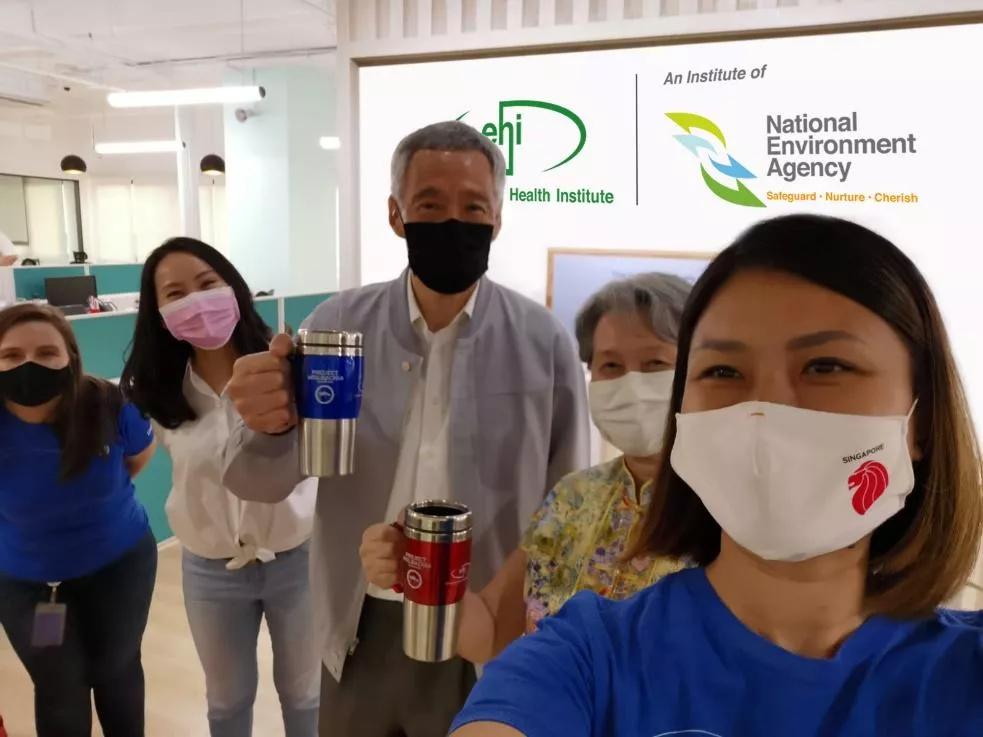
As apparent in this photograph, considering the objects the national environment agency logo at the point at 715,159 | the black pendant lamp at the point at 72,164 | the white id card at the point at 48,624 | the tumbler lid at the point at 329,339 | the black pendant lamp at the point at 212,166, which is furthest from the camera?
the black pendant lamp at the point at 72,164

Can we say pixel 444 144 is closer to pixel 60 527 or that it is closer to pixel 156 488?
pixel 60 527

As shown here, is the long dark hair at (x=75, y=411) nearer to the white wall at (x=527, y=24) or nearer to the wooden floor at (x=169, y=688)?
the white wall at (x=527, y=24)

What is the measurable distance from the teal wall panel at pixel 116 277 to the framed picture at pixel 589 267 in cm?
630

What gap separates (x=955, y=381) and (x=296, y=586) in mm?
1748

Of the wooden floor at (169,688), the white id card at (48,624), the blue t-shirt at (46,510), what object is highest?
the blue t-shirt at (46,510)

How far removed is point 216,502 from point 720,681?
154 cm

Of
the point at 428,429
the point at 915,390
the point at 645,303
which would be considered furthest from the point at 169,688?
the point at 915,390

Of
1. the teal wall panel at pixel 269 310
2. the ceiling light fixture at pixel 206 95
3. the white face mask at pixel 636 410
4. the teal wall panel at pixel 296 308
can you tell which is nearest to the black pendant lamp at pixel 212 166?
the ceiling light fixture at pixel 206 95

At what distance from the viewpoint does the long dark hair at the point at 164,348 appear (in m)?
1.98

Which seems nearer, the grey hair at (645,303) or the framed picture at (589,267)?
the grey hair at (645,303)

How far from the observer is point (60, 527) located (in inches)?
80.9

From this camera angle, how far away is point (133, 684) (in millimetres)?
2229

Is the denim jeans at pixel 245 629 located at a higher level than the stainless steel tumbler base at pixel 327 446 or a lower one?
lower

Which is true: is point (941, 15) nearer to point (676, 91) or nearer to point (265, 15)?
point (676, 91)
